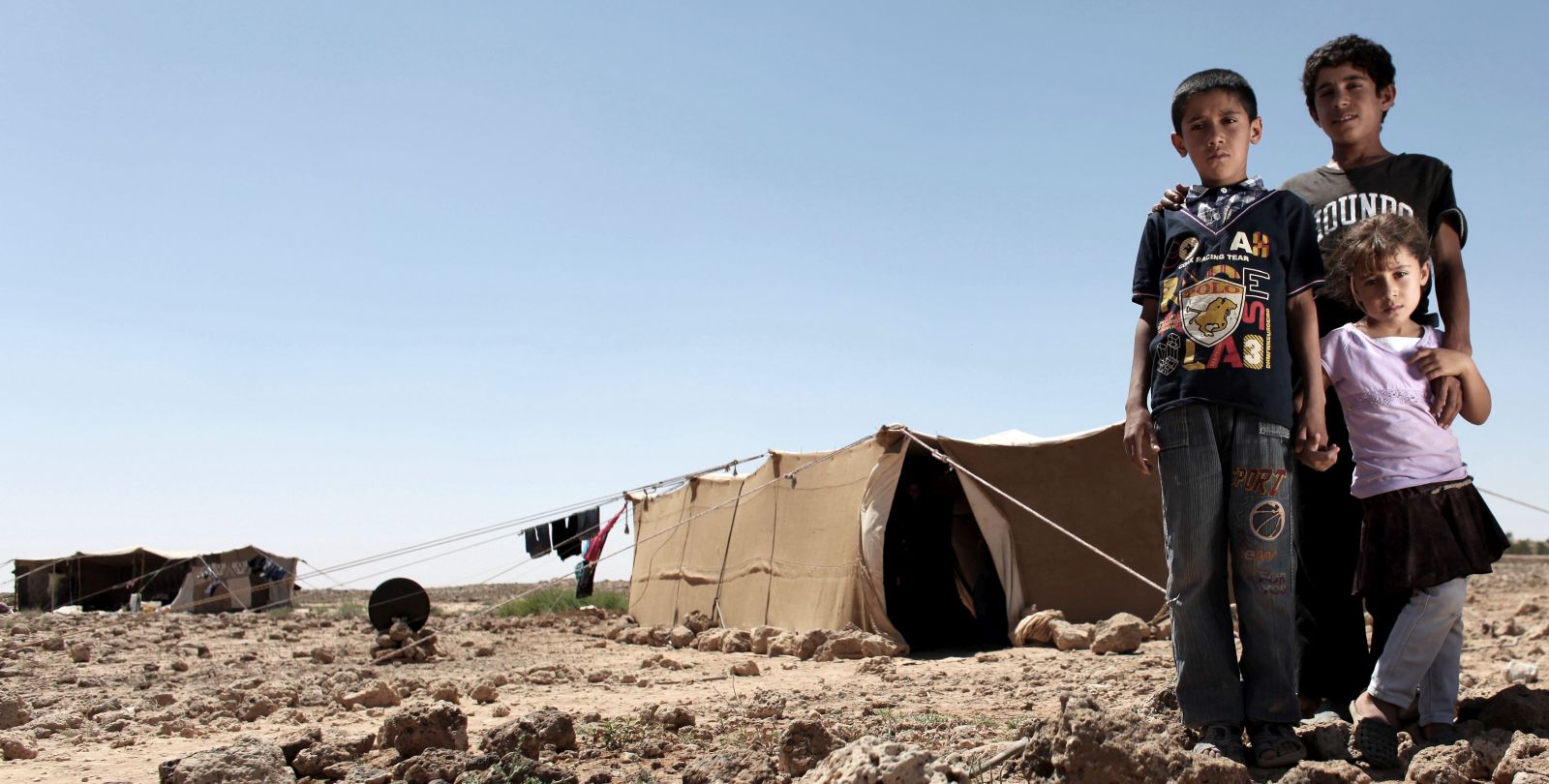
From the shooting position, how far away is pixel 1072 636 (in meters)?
6.79

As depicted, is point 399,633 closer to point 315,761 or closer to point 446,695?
point 446,695

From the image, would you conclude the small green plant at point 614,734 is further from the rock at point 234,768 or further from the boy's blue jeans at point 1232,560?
the boy's blue jeans at point 1232,560

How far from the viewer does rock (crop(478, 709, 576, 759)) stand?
2934 millimetres

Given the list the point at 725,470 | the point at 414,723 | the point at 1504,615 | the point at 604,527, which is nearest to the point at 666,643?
the point at 725,470

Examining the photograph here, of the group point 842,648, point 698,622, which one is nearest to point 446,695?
point 842,648

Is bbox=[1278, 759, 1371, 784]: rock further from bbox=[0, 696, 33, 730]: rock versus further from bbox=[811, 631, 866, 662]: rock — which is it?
bbox=[811, 631, 866, 662]: rock

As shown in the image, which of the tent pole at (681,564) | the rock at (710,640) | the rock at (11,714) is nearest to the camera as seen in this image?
the rock at (11,714)

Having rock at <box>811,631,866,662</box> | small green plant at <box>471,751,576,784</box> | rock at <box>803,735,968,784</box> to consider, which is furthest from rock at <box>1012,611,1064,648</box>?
rock at <box>803,735,968,784</box>

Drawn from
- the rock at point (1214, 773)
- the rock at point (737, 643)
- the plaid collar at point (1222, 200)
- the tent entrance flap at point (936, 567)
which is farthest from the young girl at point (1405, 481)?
the rock at point (737, 643)

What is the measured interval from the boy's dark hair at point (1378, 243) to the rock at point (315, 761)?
312cm

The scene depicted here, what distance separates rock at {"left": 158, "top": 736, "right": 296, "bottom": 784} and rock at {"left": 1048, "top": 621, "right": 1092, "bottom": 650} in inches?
198

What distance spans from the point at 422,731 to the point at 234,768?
1.64 ft

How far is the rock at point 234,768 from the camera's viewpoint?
2.84 meters

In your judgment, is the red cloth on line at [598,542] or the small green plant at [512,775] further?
the red cloth on line at [598,542]
